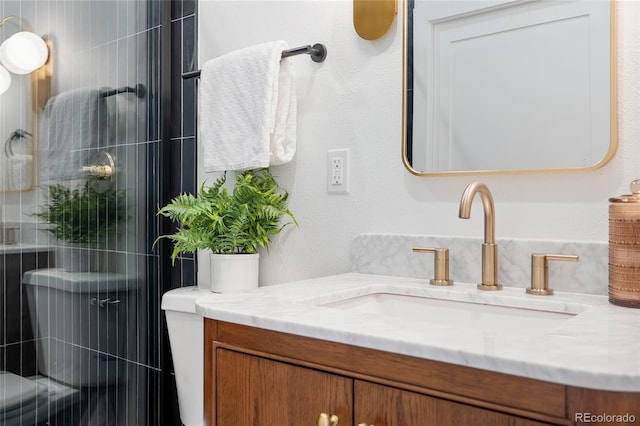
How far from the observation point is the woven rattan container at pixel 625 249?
92 cm

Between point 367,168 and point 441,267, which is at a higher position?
point 367,168

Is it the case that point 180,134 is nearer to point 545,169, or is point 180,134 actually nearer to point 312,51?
point 312,51

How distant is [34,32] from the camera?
4.67 ft

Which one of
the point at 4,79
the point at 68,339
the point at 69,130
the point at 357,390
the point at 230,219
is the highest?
the point at 4,79

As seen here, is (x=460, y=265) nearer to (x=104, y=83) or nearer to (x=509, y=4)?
(x=509, y=4)

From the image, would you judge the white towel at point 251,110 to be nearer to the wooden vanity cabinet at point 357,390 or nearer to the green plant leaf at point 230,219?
the green plant leaf at point 230,219

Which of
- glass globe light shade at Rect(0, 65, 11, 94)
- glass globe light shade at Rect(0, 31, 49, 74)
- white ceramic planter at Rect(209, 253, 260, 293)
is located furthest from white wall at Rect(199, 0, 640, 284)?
glass globe light shade at Rect(0, 65, 11, 94)

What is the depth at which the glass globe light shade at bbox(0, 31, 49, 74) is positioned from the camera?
4.44 feet

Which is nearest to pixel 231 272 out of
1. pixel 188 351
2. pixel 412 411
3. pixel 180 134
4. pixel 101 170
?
pixel 188 351

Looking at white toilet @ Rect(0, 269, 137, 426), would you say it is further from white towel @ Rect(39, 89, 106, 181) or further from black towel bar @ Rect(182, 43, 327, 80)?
black towel bar @ Rect(182, 43, 327, 80)

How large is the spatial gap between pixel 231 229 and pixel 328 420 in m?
0.80

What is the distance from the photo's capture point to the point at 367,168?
142 cm

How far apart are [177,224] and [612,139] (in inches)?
52.0

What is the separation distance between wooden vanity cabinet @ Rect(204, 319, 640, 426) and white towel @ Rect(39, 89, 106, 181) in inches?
31.7
